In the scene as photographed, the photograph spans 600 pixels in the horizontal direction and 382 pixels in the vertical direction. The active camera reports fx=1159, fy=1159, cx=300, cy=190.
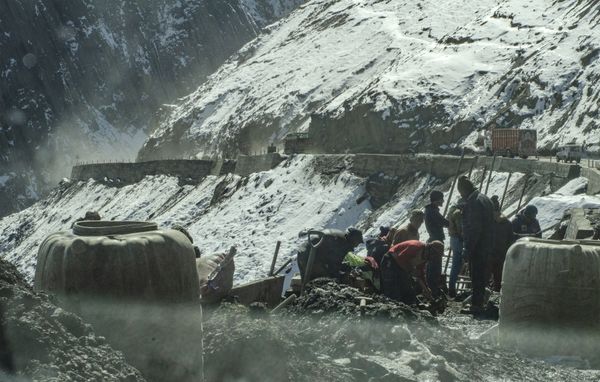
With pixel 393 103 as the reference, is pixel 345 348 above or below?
below

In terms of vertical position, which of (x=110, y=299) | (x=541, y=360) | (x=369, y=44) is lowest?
(x=541, y=360)

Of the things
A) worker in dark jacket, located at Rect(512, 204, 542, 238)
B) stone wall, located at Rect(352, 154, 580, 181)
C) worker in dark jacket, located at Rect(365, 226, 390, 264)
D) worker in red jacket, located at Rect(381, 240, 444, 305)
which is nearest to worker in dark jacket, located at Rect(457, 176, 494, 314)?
worker in red jacket, located at Rect(381, 240, 444, 305)

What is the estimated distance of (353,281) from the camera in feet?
37.9

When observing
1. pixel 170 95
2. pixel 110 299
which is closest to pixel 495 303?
pixel 110 299

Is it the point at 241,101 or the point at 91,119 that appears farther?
the point at 91,119

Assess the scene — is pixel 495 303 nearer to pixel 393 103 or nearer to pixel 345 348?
pixel 345 348

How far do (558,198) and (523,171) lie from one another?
15.3m

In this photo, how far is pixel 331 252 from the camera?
11.4 metres

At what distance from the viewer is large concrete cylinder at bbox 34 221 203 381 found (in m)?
6.37

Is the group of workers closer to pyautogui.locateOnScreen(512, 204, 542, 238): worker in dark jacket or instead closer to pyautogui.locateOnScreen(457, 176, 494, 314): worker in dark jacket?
pyautogui.locateOnScreen(457, 176, 494, 314): worker in dark jacket

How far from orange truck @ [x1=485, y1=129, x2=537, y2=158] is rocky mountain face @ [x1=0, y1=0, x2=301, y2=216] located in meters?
99.0

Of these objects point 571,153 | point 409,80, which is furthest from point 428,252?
point 409,80

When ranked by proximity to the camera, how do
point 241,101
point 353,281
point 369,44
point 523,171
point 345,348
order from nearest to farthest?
point 345,348 < point 353,281 < point 523,171 < point 369,44 < point 241,101

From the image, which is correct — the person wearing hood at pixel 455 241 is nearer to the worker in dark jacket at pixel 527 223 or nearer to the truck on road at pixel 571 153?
the worker in dark jacket at pixel 527 223
